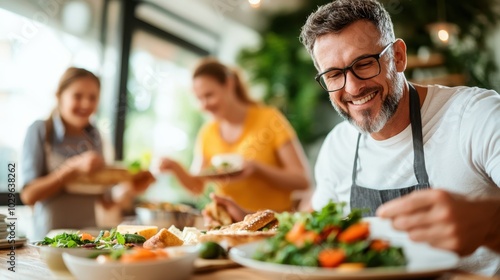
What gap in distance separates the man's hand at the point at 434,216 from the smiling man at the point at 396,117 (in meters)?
0.56

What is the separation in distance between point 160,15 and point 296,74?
1.65m

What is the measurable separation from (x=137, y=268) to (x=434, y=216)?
66cm

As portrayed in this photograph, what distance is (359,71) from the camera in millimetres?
1859

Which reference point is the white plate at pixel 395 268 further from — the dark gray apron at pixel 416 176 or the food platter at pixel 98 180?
the food platter at pixel 98 180

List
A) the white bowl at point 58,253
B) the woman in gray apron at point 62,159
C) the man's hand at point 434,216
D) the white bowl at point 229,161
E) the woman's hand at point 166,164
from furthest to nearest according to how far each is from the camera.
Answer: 1. the woman's hand at point 166,164
2. the white bowl at point 229,161
3. the woman in gray apron at point 62,159
4. the white bowl at point 58,253
5. the man's hand at point 434,216

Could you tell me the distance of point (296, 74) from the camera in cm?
579

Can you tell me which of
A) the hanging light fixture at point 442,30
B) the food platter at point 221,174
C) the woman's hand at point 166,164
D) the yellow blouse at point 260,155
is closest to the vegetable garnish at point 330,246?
the food platter at point 221,174

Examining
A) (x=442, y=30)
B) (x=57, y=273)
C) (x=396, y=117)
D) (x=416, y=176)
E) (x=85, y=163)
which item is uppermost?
(x=442, y=30)

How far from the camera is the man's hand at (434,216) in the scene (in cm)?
107

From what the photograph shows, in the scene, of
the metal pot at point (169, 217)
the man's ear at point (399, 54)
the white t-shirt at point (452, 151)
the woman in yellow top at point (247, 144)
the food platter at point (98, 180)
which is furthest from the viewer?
the woman in yellow top at point (247, 144)

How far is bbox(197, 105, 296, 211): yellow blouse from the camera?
3355mm

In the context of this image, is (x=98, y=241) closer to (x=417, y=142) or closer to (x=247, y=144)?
(x=417, y=142)

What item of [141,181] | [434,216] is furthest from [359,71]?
[141,181]

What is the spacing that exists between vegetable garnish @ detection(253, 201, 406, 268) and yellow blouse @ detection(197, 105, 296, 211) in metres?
2.12
